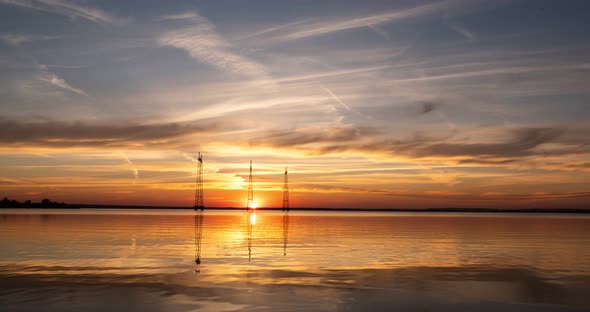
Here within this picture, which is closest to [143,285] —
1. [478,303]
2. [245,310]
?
[245,310]

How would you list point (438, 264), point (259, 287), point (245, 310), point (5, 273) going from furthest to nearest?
point (438, 264) < point (5, 273) < point (259, 287) < point (245, 310)

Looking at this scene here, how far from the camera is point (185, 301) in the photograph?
2048 cm

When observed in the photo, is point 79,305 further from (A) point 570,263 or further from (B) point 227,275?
(A) point 570,263

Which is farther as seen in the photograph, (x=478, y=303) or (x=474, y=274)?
(x=474, y=274)

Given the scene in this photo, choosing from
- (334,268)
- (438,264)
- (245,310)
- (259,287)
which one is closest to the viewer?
(245,310)

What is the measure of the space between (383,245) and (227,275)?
71.6ft

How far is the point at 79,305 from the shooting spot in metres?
19.7

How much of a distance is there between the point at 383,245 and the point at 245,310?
93.8 feet

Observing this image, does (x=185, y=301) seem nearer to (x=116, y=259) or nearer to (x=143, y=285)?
(x=143, y=285)

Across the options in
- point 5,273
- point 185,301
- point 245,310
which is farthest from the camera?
point 5,273

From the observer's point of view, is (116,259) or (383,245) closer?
(116,259)

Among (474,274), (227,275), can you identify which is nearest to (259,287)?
(227,275)

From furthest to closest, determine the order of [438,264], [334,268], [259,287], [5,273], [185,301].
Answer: [438,264]
[334,268]
[5,273]
[259,287]
[185,301]

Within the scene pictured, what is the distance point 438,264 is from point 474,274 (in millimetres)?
4276
